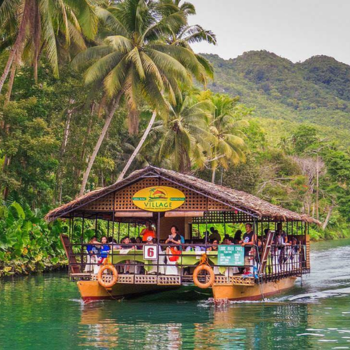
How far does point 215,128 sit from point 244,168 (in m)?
6.27

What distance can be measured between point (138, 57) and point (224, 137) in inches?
705

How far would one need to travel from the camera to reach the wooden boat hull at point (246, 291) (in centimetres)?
1577

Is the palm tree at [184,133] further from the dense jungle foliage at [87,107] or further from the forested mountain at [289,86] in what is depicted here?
the forested mountain at [289,86]

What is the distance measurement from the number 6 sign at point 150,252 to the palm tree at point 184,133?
20.2 meters

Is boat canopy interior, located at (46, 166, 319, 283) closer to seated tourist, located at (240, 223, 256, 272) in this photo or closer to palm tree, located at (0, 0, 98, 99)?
seated tourist, located at (240, 223, 256, 272)

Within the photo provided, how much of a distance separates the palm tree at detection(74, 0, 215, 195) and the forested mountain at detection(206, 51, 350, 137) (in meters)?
77.4

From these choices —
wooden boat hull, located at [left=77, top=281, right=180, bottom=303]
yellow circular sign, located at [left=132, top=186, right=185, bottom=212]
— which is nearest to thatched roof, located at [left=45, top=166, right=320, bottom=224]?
yellow circular sign, located at [left=132, top=186, right=185, bottom=212]

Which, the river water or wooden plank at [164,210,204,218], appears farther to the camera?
wooden plank at [164,210,204,218]

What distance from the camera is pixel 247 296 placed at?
54.1 ft

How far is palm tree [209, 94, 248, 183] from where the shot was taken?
41.7 meters

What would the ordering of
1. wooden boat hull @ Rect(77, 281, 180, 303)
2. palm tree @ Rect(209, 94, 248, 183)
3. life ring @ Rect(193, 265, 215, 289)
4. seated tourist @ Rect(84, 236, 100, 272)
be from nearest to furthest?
life ring @ Rect(193, 265, 215, 289) → wooden boat hull @ Rect(77, 281, 180, 303) → seated tourist @ Rect(84, 236, 100, 272) → palm tree @ Rect(209, 94, 248, 183)

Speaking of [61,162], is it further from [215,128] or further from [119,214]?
[215,128]

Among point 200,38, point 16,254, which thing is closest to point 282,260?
point 16,254

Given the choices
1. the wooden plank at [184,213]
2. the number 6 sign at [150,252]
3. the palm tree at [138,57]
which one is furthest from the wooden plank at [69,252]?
the palm tree at [138,57]
